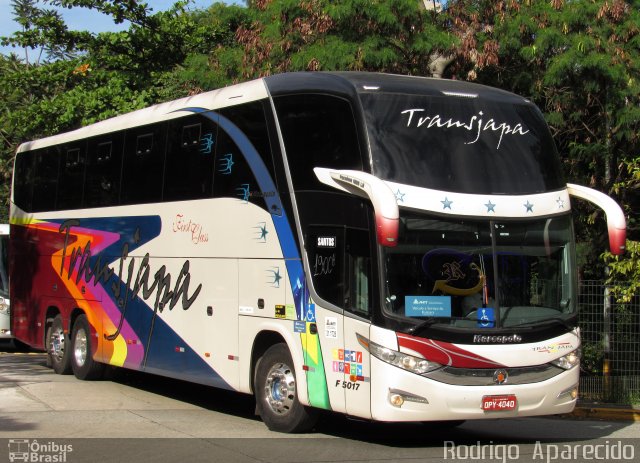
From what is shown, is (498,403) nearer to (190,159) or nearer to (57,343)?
(190,159)

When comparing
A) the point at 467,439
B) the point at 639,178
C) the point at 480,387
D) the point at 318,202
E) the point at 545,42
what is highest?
the point at 545,42

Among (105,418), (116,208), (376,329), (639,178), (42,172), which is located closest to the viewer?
(376,329)

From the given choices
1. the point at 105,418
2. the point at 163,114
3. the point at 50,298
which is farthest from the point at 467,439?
the point at 50,298

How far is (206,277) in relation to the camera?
41.5ft

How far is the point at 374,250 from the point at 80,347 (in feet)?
28.0

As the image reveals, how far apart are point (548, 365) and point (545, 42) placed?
749cm

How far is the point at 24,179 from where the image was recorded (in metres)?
18.7

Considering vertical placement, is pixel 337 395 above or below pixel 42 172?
below

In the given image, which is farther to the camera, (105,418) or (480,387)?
(105,418)

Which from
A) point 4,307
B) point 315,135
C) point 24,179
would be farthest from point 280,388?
point 4,307

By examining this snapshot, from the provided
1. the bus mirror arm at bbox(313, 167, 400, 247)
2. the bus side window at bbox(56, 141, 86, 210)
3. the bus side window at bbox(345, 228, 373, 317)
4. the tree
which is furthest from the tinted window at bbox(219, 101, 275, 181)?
the tree

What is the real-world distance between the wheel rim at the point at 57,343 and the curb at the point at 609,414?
9.08 metres

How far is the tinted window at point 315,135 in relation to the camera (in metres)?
10.2

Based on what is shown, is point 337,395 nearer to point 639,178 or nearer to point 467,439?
point 467,439
